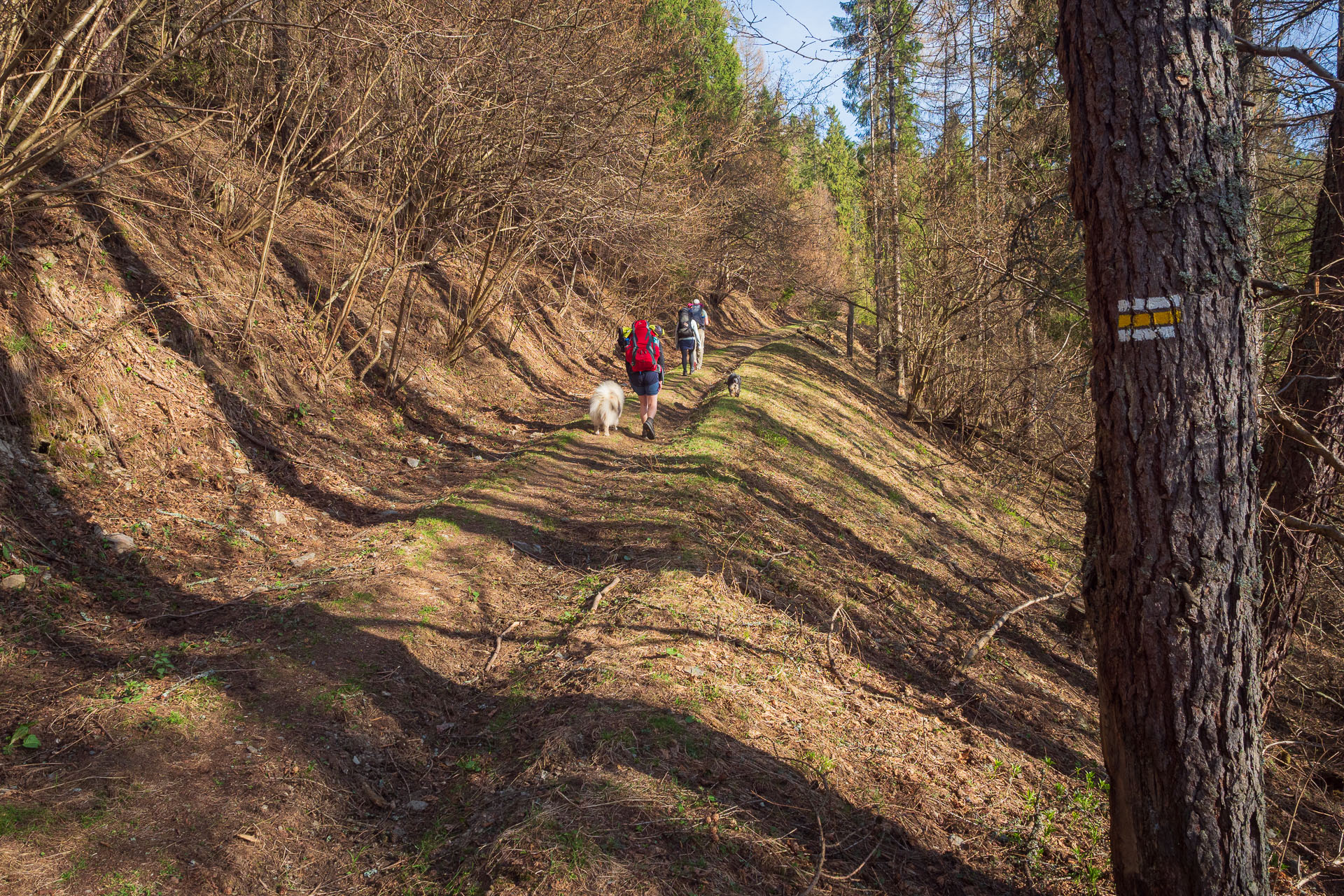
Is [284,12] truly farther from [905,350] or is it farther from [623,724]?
[905,350]

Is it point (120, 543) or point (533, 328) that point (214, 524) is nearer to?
point (120, 543)

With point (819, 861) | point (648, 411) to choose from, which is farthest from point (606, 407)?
point (819, 861)

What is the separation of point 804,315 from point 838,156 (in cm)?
1604

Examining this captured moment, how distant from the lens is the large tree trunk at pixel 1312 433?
539 cm

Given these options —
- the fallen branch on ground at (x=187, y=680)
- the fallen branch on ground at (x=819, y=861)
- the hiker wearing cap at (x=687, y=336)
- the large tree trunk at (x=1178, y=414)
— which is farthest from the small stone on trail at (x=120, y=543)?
the hiker wearing cap at (x=687, y=336)

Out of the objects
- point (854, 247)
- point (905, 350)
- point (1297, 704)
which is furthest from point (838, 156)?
point (1297, 704)

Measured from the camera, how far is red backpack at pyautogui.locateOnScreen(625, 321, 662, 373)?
11.1m

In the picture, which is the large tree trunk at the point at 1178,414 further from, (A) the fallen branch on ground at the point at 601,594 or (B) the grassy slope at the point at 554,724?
(A) the fallen branch on ground at the point at 601,594

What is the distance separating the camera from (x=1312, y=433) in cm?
545

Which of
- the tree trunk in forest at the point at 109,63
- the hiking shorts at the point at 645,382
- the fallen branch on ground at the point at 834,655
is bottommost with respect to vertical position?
the fallen branch on ground at the point at 834,655

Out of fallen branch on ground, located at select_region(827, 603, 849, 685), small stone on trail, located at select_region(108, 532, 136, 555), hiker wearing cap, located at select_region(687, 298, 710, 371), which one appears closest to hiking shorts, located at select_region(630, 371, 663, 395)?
fallen branch on ground, located at select_region(827, 603, 849, 685)

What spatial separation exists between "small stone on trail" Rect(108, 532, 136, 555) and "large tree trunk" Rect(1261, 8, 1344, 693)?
28.8 feet

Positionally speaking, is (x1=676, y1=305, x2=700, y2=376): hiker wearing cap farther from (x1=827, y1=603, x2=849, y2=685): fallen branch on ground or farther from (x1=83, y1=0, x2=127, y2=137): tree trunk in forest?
(x1=827, y1=603, x2=849, y2=685): fallen branch on ground

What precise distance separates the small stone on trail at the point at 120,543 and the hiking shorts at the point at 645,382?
6.66m
